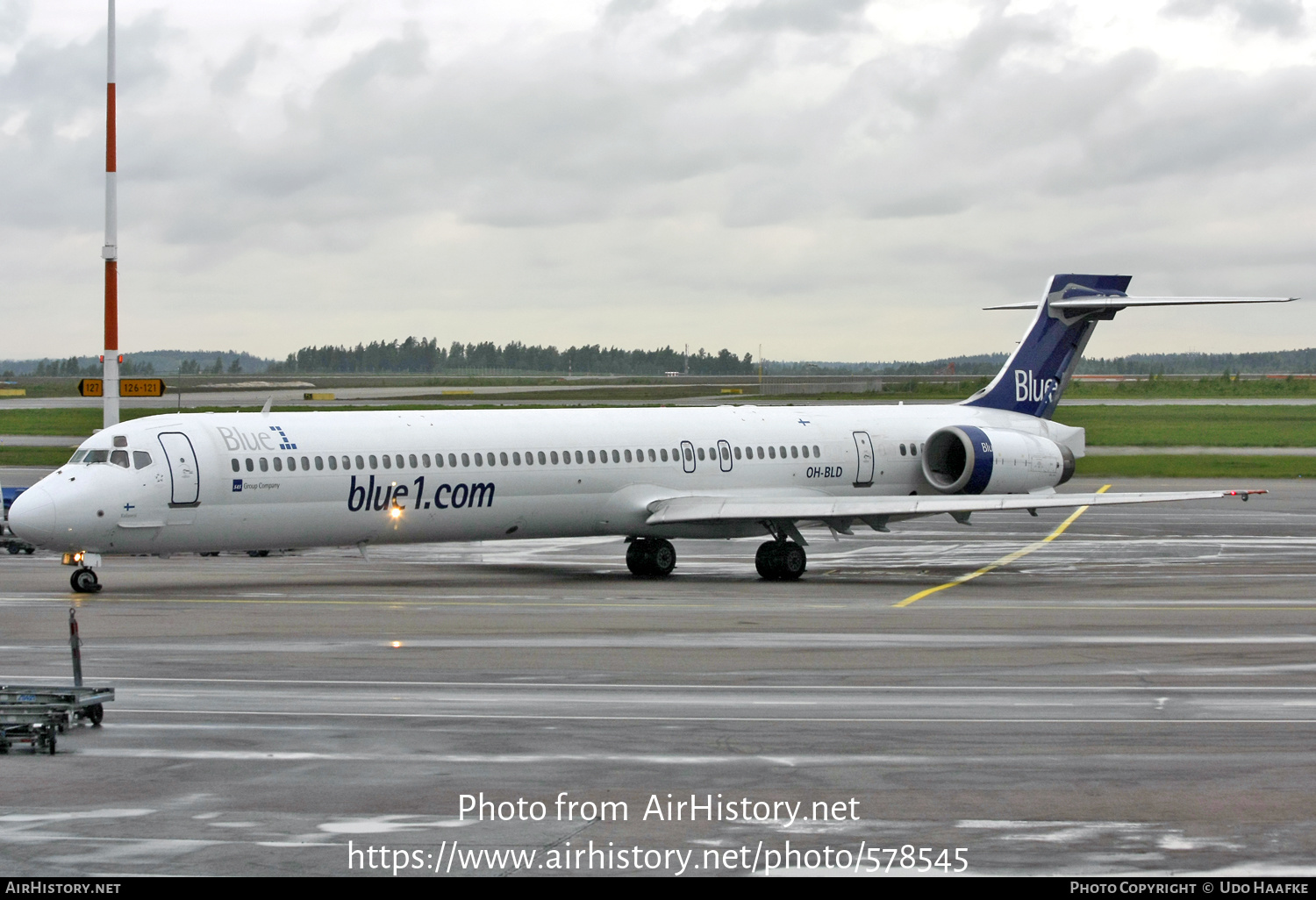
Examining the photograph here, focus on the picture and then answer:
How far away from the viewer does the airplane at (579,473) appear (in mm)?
27750

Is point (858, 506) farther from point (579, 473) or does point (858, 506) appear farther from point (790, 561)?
point (579, 473)

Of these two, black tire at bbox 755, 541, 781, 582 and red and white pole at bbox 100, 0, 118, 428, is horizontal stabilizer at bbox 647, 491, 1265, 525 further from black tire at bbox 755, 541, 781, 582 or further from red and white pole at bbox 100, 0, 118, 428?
red and white pole at bbox 100, 0, 118, 428

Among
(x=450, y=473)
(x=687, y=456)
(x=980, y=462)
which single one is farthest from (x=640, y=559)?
(x=980, y=462)

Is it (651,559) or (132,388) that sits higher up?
(132,388)

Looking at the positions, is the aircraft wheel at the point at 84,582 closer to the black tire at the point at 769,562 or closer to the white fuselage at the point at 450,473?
the white fuselage at the point at 450,473

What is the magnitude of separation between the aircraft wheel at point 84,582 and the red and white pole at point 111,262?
875cm

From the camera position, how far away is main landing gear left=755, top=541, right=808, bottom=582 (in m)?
31.6

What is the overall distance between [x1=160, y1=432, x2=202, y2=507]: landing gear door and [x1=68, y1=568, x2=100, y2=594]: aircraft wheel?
2.39 m

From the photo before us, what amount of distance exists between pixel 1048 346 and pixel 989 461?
5181mm

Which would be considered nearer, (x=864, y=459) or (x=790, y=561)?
(x=790, y=561)

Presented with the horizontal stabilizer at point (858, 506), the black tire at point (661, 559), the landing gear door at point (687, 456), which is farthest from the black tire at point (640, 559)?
the landing gear door at point (687, 456)

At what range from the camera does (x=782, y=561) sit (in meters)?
31.6

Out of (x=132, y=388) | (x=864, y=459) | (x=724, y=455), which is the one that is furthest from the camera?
(x=132, y=388)

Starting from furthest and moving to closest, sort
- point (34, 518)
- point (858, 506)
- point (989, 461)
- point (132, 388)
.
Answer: point (132, 388) < point (989, 461) < point (858, 506) < point (34, 518)
